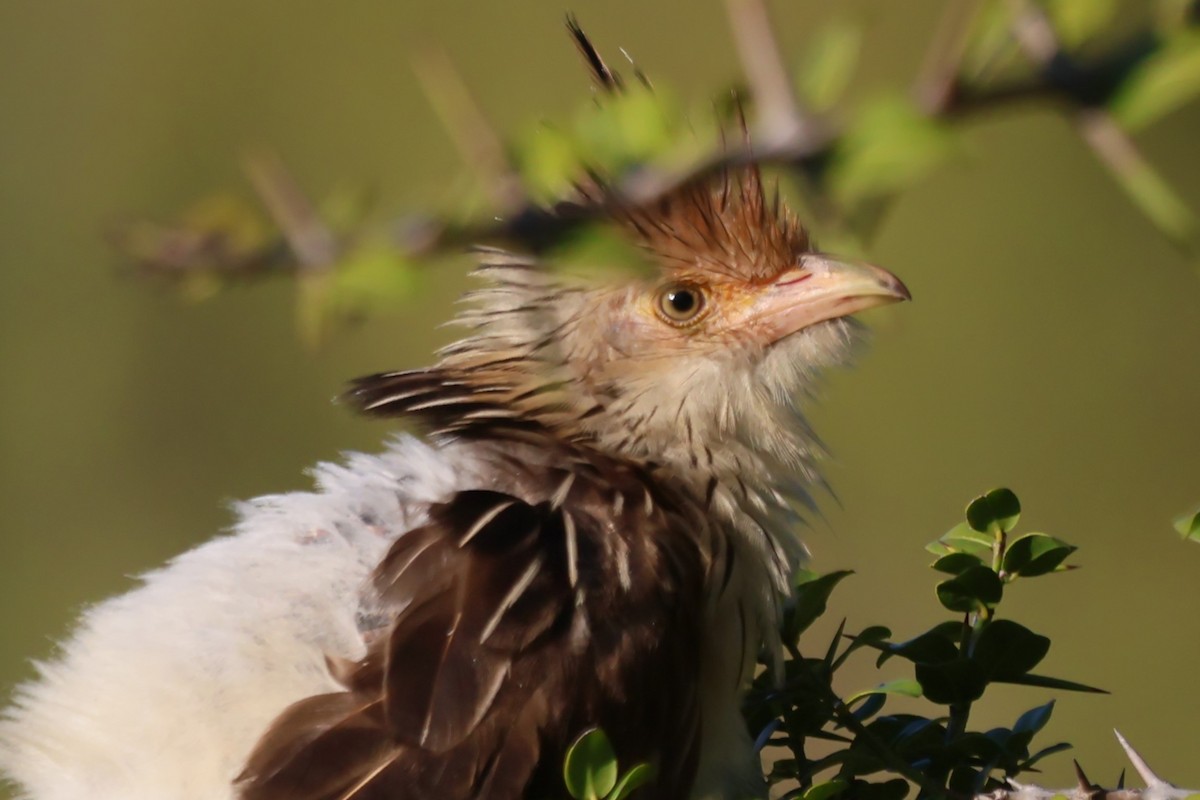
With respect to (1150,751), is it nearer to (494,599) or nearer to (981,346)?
(981,346)

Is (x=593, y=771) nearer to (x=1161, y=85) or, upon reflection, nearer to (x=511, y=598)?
(x=511, y=598)

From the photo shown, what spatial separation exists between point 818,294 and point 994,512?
2.47 feet

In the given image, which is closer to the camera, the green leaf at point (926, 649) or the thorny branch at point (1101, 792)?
the thorny branch at point (1101, 792)

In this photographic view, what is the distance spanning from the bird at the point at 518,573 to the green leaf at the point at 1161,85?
52.1 inches

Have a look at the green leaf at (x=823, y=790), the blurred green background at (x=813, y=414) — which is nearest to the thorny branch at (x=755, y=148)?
the green leaf at (x=823, y=790)

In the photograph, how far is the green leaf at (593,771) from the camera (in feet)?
5.30

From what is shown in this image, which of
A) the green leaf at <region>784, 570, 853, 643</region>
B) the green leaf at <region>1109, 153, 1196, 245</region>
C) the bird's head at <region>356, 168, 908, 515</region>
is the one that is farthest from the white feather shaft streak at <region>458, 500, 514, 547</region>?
the green leaf at <region>1109, 153, 1196, 245</region>

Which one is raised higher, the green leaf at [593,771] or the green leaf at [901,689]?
the green leaf at [593,771]

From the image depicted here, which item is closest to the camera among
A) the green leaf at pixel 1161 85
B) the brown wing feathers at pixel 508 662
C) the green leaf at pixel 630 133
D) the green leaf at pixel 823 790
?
the green leaf at pixel 1161 85

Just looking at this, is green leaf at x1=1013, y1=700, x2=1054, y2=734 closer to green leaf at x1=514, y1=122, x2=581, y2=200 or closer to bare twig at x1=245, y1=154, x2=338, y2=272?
green leaf at x1=514, y1=122, x2=581, y2=200

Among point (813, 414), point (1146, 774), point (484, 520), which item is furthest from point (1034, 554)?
point (813, 414)

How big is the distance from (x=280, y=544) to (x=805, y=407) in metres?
0.93

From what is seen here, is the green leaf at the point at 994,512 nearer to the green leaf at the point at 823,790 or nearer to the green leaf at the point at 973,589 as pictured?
the green leaf at the point at 973,589

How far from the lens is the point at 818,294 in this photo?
8.14 feet
